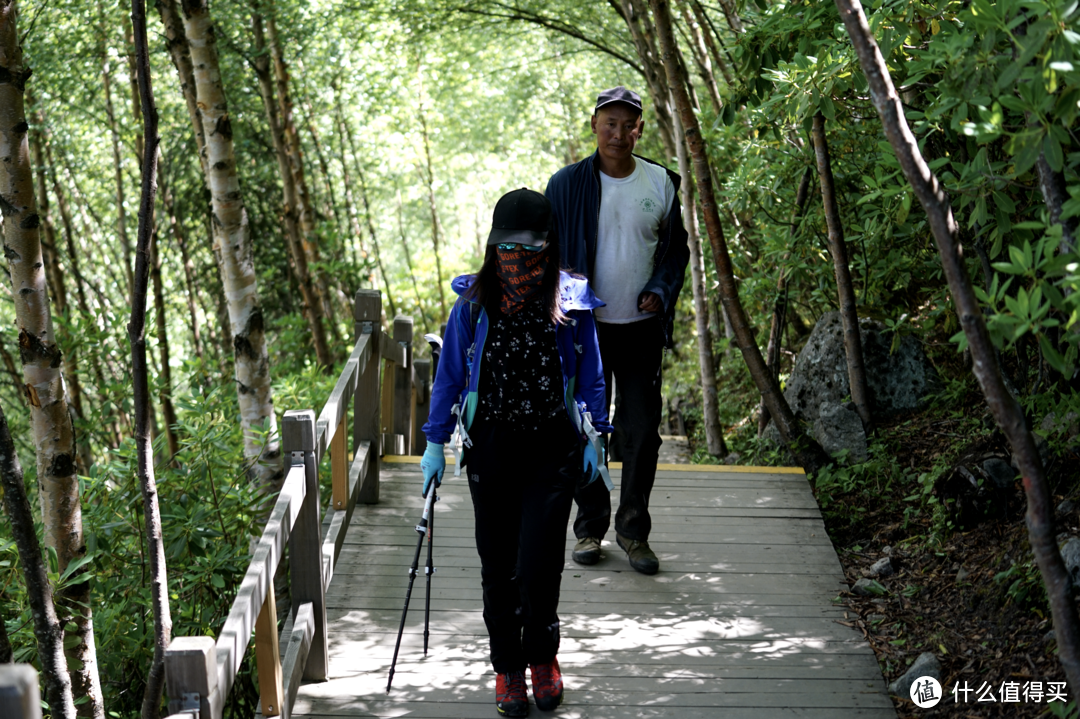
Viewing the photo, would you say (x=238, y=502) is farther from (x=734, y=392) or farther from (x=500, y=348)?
(x=734, y=392)

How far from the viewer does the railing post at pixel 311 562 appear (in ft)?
11.5

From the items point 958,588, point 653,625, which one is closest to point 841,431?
point 958,588

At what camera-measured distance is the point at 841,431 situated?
5902 mm

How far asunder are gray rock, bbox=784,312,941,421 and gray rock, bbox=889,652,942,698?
263 centimetres

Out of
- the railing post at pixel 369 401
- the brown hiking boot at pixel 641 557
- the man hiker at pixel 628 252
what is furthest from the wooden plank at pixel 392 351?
the brown hiking boot at pixel 641 557

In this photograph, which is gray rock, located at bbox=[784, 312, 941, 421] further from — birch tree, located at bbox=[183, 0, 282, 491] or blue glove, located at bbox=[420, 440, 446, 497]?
birch tree, located at bbox=[183, 0, 282, 491]

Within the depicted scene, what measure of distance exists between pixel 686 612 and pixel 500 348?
1779mm

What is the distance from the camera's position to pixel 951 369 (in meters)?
6.68

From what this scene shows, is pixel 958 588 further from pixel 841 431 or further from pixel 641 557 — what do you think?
pixel 841 431

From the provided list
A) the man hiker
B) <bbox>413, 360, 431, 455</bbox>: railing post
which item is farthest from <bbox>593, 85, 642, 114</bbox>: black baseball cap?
<bbox>413, 360, 431, 455</bbox>: railing post

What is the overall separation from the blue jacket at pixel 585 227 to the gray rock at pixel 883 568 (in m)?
1.69

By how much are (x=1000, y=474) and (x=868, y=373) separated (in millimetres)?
2012

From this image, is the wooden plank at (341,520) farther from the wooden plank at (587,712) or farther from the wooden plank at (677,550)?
the wooden plank at (587,712)

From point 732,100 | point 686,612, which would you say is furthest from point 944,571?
point 732,100
